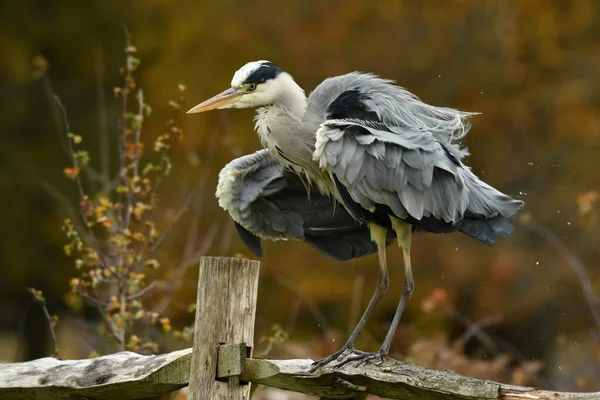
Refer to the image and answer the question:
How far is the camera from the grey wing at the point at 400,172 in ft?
14.3

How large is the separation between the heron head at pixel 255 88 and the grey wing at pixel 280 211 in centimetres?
29

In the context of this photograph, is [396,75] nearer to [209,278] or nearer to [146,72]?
[146,72]

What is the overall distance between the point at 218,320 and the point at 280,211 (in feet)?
3.77

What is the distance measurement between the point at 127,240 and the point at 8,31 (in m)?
5.08

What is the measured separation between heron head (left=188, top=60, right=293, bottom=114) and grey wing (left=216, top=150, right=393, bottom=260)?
0.29 m

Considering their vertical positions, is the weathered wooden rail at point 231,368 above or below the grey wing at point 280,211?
below

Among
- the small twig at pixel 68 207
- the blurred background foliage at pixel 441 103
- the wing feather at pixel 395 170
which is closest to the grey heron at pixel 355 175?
the wing feather at pixel 395 170

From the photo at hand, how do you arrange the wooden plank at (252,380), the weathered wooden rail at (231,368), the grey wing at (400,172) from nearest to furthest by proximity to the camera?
the wooden plank at (252,380), the weathered wooden rail at (231,368), the grey wing at (400,172)

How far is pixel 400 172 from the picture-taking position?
172 inches

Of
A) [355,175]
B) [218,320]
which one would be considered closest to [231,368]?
[218,320]

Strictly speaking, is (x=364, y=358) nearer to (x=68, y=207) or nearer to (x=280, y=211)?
(x=280, y=211)

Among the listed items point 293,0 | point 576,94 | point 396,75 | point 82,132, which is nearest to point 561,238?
point 576,94

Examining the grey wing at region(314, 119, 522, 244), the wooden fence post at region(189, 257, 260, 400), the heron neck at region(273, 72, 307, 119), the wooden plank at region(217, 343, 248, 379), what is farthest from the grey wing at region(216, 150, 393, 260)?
the wooden plank at region(217, 343, 248, 379)

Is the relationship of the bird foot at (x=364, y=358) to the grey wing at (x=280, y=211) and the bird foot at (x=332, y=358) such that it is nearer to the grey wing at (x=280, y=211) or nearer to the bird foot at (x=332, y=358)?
the bird foot at (x=332, y=358)
